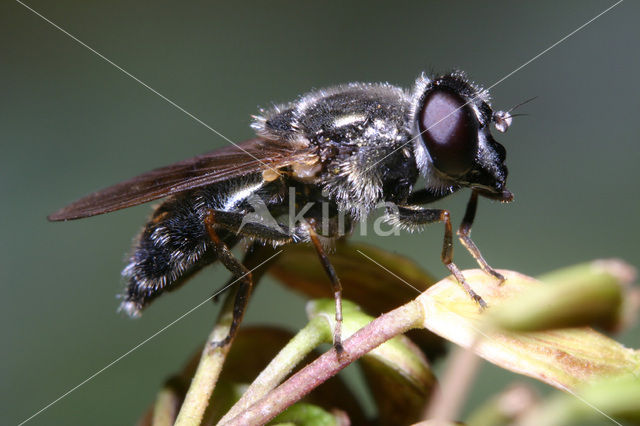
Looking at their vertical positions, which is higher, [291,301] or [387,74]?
[387,74]

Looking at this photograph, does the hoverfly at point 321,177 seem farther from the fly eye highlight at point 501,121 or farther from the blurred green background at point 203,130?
the blurred green background at point 203,130

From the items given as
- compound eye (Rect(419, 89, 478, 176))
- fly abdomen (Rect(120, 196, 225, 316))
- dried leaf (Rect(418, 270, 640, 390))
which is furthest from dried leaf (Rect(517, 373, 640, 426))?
fly abdomen (Rect(120, 196, 225, 316))

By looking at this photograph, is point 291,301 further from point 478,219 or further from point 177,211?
point 177,211

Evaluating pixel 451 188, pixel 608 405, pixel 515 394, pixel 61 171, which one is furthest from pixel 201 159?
pixel 61 171

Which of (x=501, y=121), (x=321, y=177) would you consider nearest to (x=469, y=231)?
(x=501, y=121)

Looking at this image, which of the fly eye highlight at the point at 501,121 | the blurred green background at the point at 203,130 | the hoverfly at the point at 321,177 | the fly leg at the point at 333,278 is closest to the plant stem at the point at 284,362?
the fly leg at the point at 333,278

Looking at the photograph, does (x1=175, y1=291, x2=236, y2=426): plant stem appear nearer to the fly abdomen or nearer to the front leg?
the fly abdomen

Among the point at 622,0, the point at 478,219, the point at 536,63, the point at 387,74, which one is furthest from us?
the point at 387,74
